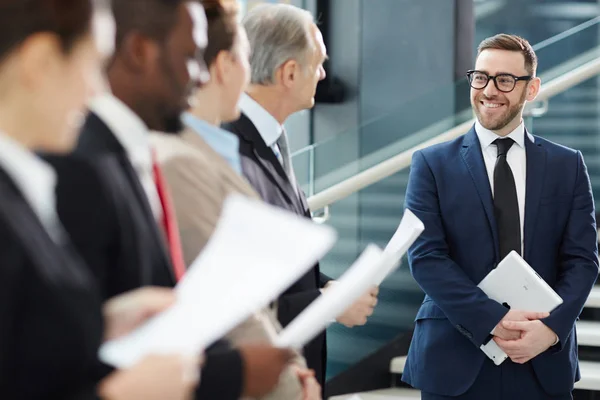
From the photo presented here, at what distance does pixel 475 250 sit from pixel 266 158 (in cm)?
113

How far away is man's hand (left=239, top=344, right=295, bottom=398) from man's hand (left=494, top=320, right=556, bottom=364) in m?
2.00

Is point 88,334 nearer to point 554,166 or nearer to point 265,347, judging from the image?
point 265,347

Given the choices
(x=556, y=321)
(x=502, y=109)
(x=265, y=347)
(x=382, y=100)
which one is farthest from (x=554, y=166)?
(x=382, y=100)

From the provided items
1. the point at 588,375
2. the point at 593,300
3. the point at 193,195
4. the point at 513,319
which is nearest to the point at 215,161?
the point at 193,195

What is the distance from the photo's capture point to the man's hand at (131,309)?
1305 millimetres

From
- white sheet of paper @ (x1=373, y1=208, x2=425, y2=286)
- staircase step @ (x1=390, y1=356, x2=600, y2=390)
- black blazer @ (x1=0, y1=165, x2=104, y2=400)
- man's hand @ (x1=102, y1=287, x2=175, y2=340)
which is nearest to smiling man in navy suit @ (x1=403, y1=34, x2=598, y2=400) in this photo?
white sheet of paper @ (x1=373, y1=208, x2=425, y2=286)

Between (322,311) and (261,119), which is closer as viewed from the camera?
(322,311)

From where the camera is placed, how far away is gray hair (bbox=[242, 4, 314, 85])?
2559mm

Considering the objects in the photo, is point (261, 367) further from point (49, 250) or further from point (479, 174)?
point (479, 174)

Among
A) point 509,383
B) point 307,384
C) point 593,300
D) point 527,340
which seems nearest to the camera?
point 307,384

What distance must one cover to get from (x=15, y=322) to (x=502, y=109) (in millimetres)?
2720

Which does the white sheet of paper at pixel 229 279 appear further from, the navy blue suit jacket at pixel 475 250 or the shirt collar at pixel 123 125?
the navy blue suit jacket at pixel 475 250

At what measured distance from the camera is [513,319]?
131 inches

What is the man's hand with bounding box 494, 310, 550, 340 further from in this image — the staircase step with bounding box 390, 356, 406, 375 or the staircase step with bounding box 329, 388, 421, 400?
the staircase step with bounding box 390, 356, 406, 375
